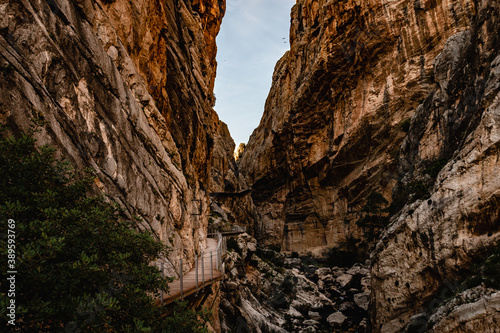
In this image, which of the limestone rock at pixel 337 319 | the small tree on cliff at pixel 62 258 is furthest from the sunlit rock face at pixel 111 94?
the limestone rock at pixel 337 319

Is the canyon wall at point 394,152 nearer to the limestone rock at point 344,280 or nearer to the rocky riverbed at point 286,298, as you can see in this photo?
the limestone rock at point 344,280

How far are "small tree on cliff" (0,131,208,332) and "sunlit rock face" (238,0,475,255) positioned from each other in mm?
32358

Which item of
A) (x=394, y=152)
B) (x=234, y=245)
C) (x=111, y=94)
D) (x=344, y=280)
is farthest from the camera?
(x=394, y=152)

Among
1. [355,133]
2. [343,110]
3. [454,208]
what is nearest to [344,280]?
[355,133]

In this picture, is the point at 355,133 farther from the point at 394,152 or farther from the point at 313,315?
the point at 313,315

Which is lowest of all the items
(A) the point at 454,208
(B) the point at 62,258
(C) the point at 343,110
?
(B) the point at 62,258

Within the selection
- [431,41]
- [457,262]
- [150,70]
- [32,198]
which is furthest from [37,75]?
[431,41]

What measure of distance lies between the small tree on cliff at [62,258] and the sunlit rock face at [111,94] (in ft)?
6.43

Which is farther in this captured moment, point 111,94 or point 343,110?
point 343,110

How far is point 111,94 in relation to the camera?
32.7ft

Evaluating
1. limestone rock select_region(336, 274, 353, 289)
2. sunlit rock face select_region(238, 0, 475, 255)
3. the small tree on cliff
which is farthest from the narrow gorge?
the small tree on cliff

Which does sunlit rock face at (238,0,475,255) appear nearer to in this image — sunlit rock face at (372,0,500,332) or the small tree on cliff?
sunlit rock face at (372,0,500,332)

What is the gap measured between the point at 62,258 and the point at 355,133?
4390 centimetres

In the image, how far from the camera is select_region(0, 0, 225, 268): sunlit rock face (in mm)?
6348
